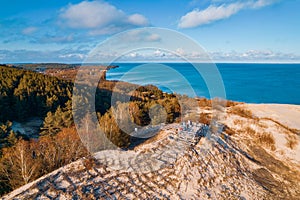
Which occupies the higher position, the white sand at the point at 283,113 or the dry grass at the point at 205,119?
the white sand at the point at 283,113

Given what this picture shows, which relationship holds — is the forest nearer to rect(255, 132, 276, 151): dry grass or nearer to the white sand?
the white sand

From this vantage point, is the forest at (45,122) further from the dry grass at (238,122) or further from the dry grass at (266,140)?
the dry grass at (266,140)

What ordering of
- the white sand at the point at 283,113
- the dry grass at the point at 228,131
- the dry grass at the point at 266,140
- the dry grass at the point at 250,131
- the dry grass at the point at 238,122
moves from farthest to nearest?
1. the white sand at the point at 283,113
2. the dry grass at the point at 238,122
3. the dry grass at the point at 228,131
4. the dry grass at the point at 250,131
5. the dry grass at the point at 266,140

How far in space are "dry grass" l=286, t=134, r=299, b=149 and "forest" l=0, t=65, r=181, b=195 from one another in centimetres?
973

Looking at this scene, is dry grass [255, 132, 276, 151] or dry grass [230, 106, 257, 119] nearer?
dry grass [255, 132, 276, 151]

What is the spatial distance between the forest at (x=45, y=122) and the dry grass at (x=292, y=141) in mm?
9733

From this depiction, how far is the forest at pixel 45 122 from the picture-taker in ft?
35.6

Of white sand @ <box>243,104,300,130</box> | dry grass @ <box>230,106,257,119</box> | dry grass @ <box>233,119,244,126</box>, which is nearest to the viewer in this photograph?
dry grass @ <box>233,119,244,126</box>

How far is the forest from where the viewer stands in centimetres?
1084

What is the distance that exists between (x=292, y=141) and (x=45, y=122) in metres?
21.6

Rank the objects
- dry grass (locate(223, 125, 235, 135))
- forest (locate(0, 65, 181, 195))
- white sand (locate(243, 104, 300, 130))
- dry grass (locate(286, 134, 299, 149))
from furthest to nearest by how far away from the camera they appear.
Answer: white sand (locate(243, 104, 300, 130)) → dry grass (locate(223, 125, 235, 135)) → dry grass (locate(286, 134, 299, 149)) → forest (locate(0, 65, 181, 195))

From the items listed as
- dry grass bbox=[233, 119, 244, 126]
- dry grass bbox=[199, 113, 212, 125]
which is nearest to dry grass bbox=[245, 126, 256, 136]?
dry grass bbox=[233, 119, 244, 126]

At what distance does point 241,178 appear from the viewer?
11.0 meters

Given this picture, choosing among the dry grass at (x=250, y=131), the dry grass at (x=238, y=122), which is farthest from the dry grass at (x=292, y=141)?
the dry grass at (x=238, y=122)
